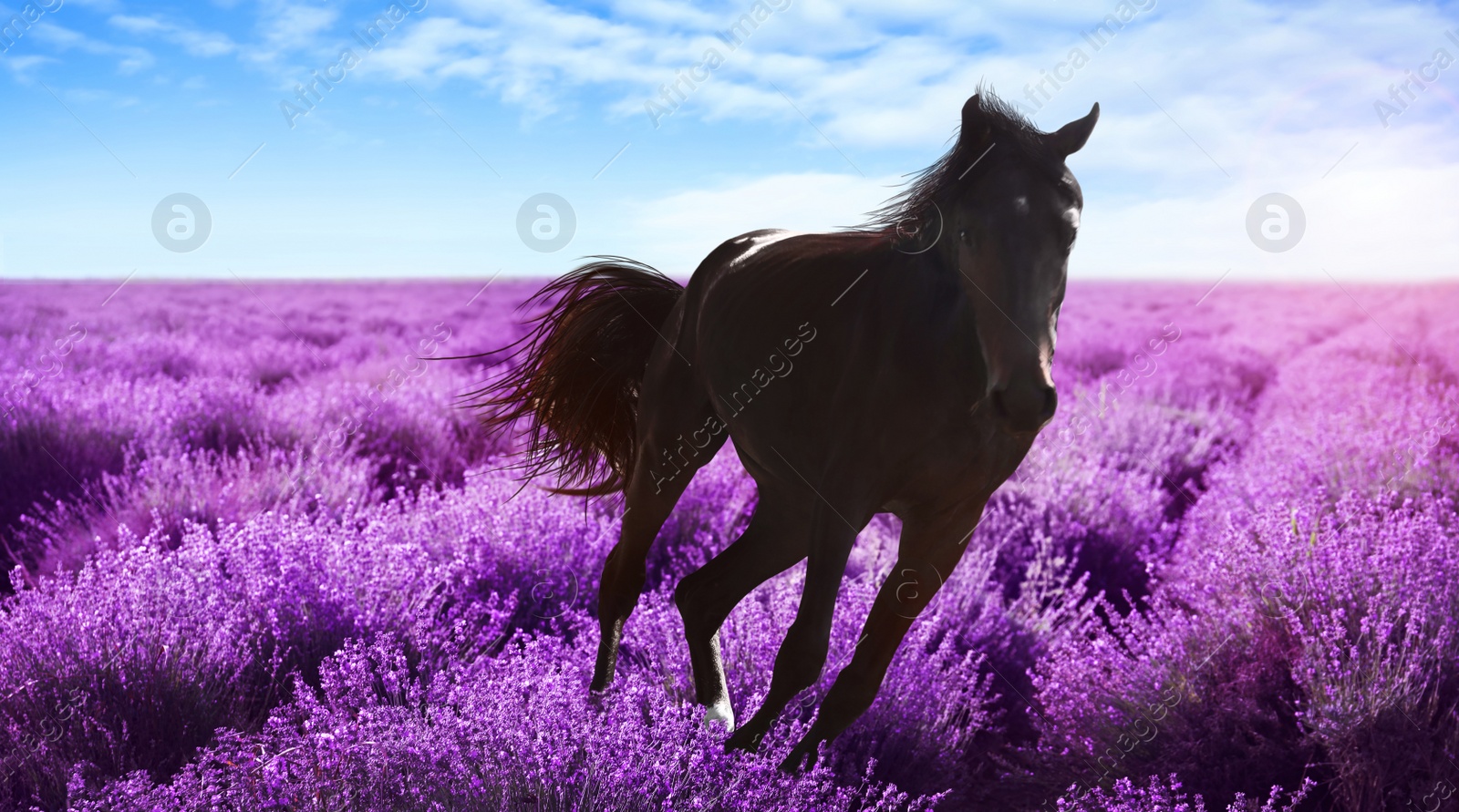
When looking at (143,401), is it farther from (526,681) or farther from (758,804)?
(758,804)

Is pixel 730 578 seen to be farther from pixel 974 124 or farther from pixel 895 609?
pixel 974 124

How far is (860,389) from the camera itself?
1.80m

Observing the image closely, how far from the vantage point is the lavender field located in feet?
6.11

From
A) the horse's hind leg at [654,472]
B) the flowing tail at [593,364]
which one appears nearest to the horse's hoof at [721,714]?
the horse's hind leg at [654,472]

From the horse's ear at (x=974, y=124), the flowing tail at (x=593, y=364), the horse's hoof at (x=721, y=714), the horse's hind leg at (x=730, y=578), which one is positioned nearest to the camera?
the horse's ear at (x=974, y=124)

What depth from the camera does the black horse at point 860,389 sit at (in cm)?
156

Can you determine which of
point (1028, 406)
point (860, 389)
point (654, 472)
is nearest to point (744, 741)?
point (654, 472)

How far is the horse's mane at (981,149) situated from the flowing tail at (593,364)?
105cm

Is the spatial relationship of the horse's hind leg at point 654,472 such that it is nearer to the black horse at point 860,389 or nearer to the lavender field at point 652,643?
the black horse at point 860,389

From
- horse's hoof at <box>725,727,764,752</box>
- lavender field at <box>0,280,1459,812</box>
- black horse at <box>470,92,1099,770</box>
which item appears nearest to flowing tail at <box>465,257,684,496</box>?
black horse at <box>470,92,1099,770</box>

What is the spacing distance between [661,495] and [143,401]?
4881mm

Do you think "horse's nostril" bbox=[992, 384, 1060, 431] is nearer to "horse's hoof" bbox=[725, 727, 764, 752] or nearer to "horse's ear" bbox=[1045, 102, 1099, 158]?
"horse's ear" bbox=[1045, 102, 1099, 158]

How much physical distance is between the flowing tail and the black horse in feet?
0.39

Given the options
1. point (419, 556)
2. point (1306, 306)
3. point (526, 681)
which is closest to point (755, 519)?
point (526, 681)
